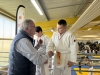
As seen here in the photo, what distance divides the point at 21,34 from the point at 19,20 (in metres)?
1.82

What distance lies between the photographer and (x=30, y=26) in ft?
6.76

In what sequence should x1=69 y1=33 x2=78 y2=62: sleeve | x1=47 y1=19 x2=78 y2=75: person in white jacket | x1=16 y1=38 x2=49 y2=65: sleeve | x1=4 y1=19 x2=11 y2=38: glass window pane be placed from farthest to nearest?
x1=4 y1=19 x2=11 y2=38: glass window pane, x1=47 y1=19 x2=78 y2=75: person in white jacket, x1=69 y1=33 x2=78 y2=62: sleeve, x1=16 y1=38 x2=49 y2=65: sleeve

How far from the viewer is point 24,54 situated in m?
1.92

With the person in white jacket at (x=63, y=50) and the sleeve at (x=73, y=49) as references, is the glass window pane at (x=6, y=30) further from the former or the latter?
the sleeve at (x=73, y=49)

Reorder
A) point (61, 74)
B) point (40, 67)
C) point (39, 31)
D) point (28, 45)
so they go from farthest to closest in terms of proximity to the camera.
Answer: point (39, 31), point (40, 67), point (61, 74), point (28, 45)

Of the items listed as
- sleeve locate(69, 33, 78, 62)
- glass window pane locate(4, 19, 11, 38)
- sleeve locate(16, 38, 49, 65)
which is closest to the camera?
sleeve locate(16, 38, 49, 65)

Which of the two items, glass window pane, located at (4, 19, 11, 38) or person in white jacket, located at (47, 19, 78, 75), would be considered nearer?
person in white jacket, located at (47, 19, 78, 75)

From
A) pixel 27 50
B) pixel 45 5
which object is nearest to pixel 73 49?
pixel 27 50

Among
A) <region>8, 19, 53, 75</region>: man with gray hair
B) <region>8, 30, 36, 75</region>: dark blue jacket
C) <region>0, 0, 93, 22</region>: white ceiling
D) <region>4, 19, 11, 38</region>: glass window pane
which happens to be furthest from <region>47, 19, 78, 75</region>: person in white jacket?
<region>4, 19, 11, 38</region>: glass window pane

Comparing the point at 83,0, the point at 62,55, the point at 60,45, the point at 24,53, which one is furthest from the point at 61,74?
the point at 83,0

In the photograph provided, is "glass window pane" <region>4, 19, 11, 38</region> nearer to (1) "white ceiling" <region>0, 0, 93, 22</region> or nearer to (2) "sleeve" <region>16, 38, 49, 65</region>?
(1) "white ceiling" <region>0, 0, 93, 22</region>

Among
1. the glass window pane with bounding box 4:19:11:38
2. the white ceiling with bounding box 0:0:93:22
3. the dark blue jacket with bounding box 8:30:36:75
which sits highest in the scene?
the white ceiling with bounding box 0:0:93:22

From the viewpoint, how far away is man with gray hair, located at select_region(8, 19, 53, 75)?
190 cm

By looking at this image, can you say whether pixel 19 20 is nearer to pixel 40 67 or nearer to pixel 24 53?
pixel 40 67
